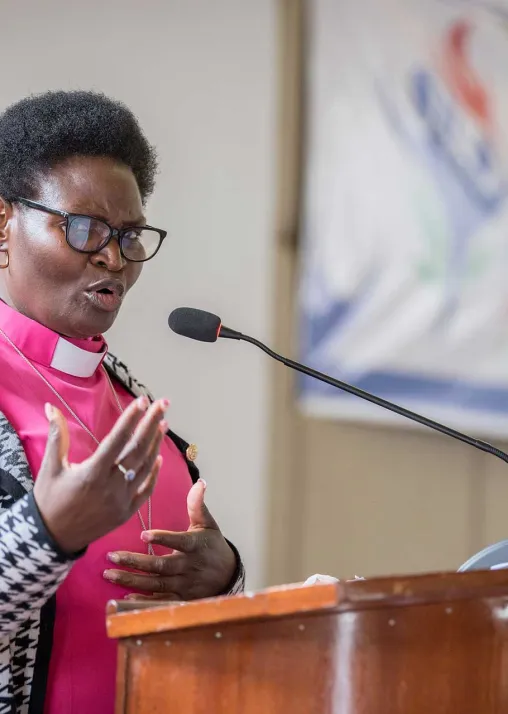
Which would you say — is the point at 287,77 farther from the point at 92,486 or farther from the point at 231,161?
the point at 92,486

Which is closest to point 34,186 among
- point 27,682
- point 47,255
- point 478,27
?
point 47,255

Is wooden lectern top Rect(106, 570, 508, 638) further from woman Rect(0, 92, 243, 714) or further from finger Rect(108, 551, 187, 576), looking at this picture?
finger Rect(108, 551, 187, 576)

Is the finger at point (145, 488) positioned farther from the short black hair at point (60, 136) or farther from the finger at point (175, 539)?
the short black hair at point (60, 136)

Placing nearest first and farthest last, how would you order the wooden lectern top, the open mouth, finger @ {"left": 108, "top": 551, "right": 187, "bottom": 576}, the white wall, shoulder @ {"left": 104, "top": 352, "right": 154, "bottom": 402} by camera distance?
1. the wooden lectern top
2. finger @ {"left": 108, "top": 551, "right": 187, "bottom": 576}
3. the open mouth
4. shoulder @ {"left": 104, "top": 352, "right": 154, "bottom": 402}
5. the white wall

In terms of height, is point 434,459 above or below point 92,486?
above

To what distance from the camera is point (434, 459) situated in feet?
11.0

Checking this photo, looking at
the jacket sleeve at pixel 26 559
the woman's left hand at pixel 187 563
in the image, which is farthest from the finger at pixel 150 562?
the jacket sleeve at pixel 26 559

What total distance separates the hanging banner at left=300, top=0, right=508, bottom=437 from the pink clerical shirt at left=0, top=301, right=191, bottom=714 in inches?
64.9

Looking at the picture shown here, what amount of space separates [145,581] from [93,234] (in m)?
0.52

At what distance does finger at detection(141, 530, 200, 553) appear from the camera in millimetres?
1431

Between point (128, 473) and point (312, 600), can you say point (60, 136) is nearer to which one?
point (128, 473)

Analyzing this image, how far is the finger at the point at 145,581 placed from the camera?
139cm

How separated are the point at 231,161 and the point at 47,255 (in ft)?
7.87

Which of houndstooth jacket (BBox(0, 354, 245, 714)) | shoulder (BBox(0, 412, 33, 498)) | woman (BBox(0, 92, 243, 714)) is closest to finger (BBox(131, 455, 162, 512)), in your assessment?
woman (BBox(0, 92, 243, 714))
